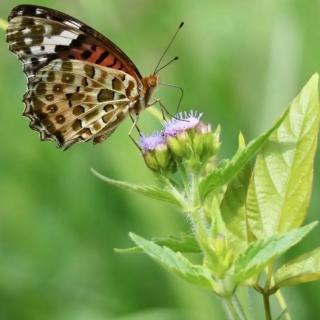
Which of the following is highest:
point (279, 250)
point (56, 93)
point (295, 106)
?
point (56, 93)

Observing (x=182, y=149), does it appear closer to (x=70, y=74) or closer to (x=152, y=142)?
(x=152, y=142)

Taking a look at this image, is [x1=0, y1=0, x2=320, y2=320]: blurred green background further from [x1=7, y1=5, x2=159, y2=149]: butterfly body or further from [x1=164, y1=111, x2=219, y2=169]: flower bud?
[x1=164, y1=111, x2=219, y2=169]: flower bud

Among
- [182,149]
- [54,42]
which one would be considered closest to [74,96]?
[54,42]

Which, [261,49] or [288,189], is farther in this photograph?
[261,49]

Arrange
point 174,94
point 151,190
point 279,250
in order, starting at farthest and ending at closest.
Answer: point 174,94 → point 151,190 → point 279,250

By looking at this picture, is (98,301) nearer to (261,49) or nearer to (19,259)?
(19,259)

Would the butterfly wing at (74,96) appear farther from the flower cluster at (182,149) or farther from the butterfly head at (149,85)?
the flower cluster at (182,149)

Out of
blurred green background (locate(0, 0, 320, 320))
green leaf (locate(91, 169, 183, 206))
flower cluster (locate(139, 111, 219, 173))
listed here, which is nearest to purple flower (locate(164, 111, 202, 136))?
→ flower cluster (locate(139, 111, 219, 173))

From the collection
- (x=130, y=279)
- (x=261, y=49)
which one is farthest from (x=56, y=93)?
(x=261, y=49)
